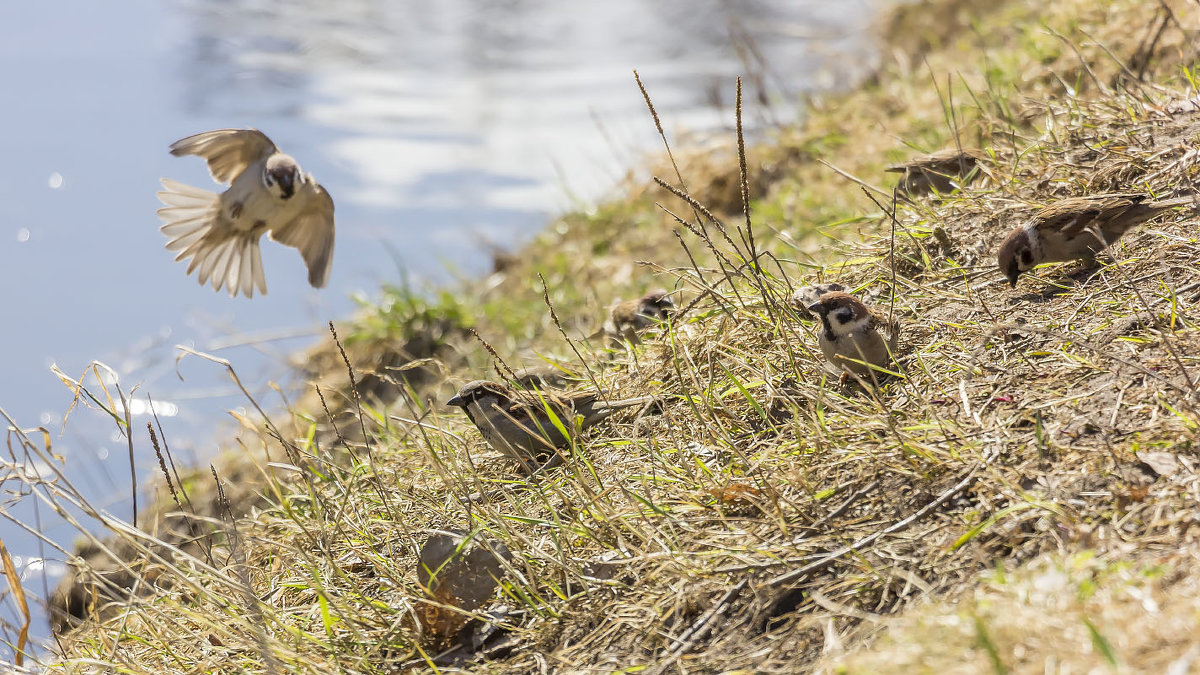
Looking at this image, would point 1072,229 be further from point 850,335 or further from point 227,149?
point 227,149

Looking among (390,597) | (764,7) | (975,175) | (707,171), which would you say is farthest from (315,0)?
(390,597)

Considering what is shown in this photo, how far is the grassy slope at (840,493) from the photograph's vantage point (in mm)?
2277

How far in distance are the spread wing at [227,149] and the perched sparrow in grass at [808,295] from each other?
2.83 m

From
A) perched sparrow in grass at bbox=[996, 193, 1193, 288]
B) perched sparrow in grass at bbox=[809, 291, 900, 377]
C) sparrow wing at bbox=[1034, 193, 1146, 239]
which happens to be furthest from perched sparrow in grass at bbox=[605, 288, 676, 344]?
sparrow wing at bbox=[1034, 193, 1146, 239]

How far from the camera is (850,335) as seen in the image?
3.20 metres

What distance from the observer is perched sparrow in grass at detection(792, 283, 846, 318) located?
12.5 feet

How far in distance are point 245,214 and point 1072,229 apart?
3900 millimetres

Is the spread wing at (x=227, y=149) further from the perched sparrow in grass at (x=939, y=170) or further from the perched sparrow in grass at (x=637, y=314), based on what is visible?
the perched sparrow in grass at (x=939, y=170)

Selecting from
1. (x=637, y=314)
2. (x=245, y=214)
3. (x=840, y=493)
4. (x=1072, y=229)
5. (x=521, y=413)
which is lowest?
(x=840, y=493)

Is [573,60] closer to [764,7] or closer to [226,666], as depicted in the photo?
[764,7]

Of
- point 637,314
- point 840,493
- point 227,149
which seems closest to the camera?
point 840,493

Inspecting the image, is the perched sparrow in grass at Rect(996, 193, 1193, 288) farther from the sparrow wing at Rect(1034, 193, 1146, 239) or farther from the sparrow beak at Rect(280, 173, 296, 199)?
the sparrow beak at Rect(280, 173, 296, 199)

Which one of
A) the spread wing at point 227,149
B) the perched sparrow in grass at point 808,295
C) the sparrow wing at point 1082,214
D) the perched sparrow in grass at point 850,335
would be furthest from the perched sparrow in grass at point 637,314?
the spread wing at point 227,149

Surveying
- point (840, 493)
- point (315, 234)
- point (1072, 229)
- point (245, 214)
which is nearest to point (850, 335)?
point (840, 493)
